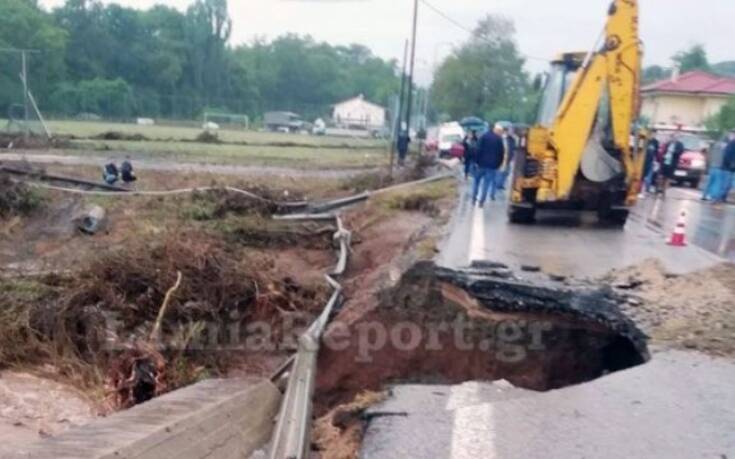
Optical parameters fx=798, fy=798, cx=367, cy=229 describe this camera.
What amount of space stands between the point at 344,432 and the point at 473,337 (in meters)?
2.66

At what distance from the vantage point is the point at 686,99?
5325 cm

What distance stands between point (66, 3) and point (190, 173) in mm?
70531

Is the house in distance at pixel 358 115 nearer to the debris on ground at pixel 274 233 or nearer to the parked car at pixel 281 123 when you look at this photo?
the parked car at pixel 281 123

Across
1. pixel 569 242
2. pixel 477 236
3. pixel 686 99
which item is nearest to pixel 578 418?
pixel 477 236

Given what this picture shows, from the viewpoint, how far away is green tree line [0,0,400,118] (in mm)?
70500

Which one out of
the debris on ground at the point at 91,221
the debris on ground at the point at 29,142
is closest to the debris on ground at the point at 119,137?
the debris on ground at the point at 29,142

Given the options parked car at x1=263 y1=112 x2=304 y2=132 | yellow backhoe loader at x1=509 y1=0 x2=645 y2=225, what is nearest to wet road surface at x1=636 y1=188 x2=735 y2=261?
yellow backhoe loader at x1=509 y1=0 x2=645 y2=225

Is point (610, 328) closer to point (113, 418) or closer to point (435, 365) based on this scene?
point (435, 365)

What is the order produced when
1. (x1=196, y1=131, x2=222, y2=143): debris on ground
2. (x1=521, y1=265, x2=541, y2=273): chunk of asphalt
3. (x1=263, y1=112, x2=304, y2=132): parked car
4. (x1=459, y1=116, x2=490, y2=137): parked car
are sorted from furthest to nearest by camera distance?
(x1=263, y1=112, x2=304, y2=132): parked car → (x1=196, y1=131, x2=222, y2=143): debris on ground → (x1=459, y1=116, x2=490, y2=137): parked car → (x1=521, y1=265, x2=541, y2=273): chunk of asphalt

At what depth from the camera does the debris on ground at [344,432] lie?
16.1 ft

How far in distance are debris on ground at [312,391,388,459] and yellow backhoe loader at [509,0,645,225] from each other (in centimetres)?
825

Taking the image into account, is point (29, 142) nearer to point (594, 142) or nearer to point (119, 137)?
point (119, 137)

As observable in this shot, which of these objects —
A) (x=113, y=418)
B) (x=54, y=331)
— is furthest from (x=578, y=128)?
(x=113, y=418)

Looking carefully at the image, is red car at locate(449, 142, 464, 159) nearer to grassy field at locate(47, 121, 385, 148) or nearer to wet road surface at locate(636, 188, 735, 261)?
wet road surface at locate(636, 188, 735, 261)
